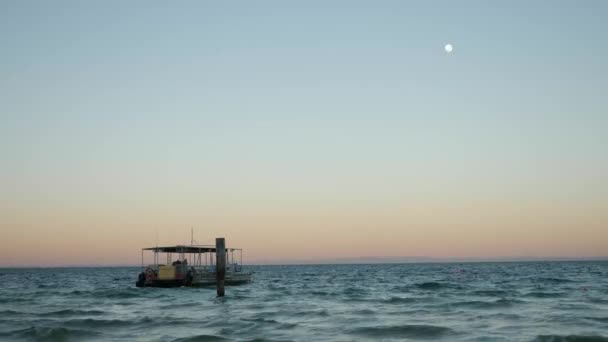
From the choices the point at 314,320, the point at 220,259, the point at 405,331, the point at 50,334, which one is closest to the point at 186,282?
the point at 220,259

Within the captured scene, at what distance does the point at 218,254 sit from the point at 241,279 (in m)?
24.7

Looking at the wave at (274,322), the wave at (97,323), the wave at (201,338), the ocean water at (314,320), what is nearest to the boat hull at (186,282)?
the ocean water at (314,320)

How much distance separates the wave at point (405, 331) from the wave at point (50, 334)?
39.2ft

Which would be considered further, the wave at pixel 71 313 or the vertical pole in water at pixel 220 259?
the vertical pole in water at pixel 220 259

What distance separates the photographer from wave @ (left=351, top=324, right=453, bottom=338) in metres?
25.5

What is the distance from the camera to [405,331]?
87.5 feet

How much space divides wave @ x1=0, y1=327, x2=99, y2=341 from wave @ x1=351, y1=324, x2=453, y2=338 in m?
11.9


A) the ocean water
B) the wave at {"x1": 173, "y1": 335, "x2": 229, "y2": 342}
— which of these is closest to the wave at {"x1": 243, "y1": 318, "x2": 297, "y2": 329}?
the ocean water

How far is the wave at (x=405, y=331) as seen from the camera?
25.5 metres

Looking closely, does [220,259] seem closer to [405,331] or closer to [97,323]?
[97,323]

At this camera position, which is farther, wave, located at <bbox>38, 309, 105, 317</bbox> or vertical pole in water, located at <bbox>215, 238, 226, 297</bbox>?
Answer: vertical pole in water, located at <bbox>215, 238, 226, 297</bbox>

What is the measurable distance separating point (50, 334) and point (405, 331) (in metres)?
15.6

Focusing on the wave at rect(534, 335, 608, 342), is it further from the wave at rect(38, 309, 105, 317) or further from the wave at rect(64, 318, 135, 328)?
the wave at rect(38, 309, 105, 317)

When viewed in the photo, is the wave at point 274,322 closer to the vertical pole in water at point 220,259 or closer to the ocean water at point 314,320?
the ocean water at point 314,320
